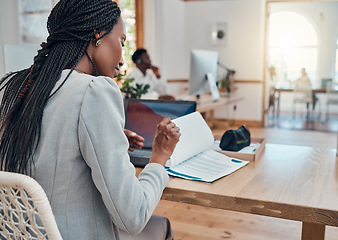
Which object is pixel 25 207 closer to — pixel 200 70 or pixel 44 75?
pixel 44 75

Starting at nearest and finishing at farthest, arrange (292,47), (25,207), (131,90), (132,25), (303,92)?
1. (25,207)
2. (131,90)
3. (132,25)
4. (303,92)
5. (292,47)

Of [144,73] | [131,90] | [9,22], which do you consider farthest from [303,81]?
[131,90]

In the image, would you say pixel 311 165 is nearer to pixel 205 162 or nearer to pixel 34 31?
pixel 205 162

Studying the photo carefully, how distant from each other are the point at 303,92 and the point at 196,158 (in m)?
6.05

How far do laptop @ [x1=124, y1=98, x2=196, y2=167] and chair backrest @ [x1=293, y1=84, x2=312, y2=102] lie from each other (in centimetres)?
584

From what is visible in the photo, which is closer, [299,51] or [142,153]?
[142,153]

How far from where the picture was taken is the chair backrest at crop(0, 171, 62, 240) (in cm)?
68

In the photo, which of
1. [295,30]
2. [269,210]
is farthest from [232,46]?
[269,210]

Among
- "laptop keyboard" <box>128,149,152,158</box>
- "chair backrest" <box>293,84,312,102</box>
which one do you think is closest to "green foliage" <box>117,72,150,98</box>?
"laptop keyboard" <box>128,149,152,158</box>

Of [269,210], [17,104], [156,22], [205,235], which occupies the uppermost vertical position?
[156,22]

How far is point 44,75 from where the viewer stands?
2.75 ft

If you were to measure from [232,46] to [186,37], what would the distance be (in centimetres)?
92

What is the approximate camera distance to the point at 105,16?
0.88 meters

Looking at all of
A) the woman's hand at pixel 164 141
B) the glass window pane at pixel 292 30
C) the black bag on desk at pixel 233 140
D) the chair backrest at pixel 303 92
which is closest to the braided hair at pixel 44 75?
the woman's hand at pixel 164 141
